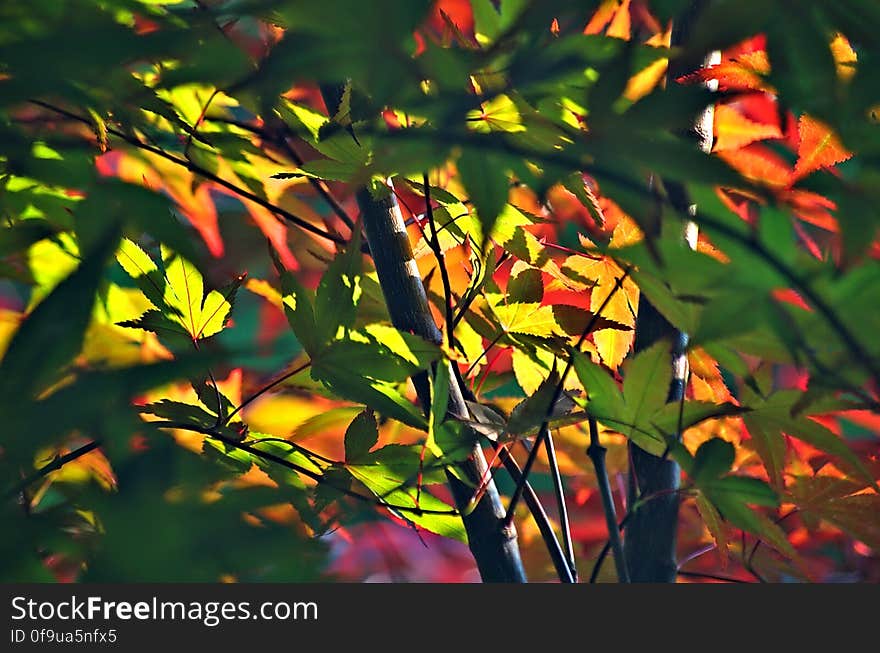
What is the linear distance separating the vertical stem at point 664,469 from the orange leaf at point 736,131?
3cm

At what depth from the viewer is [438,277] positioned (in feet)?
1.48

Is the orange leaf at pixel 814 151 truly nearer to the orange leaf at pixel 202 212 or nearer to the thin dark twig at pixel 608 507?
the thin dark twig at pixel 608 507

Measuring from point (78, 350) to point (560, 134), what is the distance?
160 mm

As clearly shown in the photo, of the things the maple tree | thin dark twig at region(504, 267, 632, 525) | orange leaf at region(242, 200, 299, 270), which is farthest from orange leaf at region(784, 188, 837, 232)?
orange leaf at region(242, 200, 299, 270)

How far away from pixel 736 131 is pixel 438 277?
0.54ft

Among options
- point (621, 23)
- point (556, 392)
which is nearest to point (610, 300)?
point (556, 392)

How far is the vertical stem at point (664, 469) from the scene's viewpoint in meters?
0.35

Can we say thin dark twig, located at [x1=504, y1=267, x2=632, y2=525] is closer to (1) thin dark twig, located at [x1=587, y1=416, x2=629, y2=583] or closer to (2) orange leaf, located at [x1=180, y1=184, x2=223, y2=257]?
(1) thin dark twig, located at [x1=587, y1=416, x2=629, y2=583]

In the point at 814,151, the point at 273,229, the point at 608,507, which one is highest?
the point at 273,229

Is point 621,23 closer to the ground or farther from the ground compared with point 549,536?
farther from the ground

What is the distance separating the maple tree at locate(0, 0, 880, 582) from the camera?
0.70 feet

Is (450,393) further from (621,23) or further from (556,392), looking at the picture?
(621,23)

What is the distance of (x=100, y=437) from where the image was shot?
213mm

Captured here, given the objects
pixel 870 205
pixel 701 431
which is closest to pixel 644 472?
pixel 701 431
